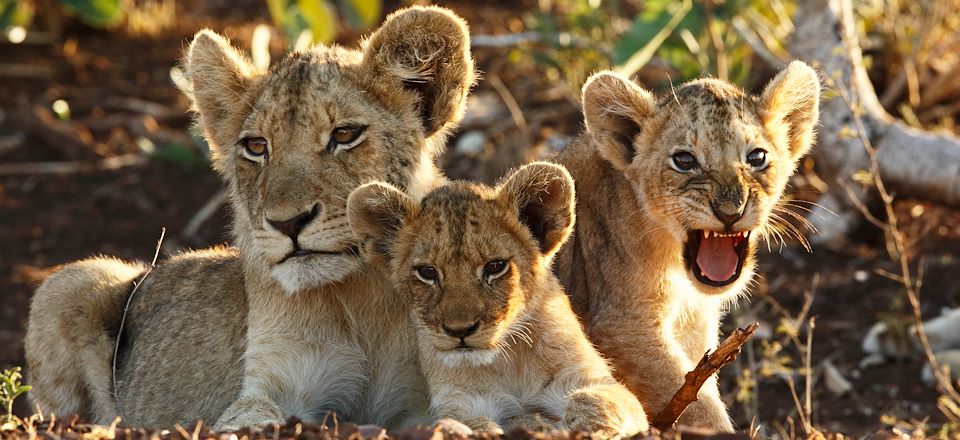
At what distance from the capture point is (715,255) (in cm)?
616

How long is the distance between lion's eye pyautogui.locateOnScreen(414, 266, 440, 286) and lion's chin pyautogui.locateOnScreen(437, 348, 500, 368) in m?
0.29

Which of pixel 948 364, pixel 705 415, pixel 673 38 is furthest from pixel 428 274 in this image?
pixel 673 38

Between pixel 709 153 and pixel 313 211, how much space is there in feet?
5.52

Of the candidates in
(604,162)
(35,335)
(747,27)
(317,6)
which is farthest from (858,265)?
(35,335)

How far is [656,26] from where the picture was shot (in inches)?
374

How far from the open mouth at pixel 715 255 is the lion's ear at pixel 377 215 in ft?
4.09

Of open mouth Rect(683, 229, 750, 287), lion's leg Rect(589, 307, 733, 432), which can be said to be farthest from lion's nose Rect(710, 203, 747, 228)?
lion's leg Rect(589, 307, 733, 432)

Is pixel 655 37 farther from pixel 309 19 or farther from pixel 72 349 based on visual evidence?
pixel 72 349

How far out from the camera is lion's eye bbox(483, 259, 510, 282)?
5.57 meters

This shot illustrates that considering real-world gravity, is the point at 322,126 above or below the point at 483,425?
above

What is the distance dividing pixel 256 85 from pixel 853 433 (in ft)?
11.8

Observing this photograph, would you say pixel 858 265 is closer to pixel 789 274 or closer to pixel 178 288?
pixel 789 274

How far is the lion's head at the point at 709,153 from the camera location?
5.94 meters

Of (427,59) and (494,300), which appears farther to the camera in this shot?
(427,59)
